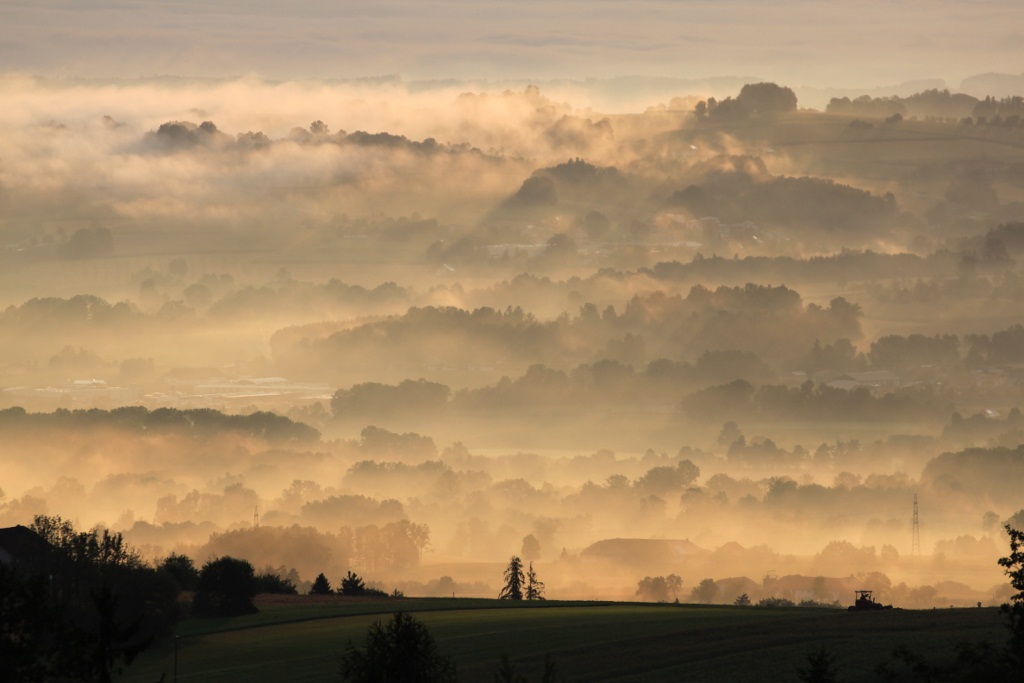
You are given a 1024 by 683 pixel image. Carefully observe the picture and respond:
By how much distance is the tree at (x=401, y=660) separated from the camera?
95.4m

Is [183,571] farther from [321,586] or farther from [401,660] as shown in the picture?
[401,660]

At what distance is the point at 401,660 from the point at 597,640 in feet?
102

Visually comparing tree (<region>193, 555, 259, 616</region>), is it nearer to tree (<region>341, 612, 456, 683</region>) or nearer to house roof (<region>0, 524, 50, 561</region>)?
house roof (<region>0, 524, 50, 561</region>)

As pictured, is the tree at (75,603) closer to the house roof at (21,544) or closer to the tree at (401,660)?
the house roof at (21,544)

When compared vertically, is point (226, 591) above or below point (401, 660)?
above

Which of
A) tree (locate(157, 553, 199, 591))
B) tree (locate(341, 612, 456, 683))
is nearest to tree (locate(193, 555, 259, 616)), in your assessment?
tree (locate(157, 553, 199, 591))

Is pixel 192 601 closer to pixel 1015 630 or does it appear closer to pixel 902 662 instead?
pixel 902 662

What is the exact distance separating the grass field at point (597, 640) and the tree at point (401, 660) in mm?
12956

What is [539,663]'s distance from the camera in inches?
4486

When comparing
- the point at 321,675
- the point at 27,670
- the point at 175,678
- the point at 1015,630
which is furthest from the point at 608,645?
the point at 27,670

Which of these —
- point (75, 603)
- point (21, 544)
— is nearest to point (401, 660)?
point (75, 603)

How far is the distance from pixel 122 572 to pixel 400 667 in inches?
2881

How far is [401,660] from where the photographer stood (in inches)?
3780

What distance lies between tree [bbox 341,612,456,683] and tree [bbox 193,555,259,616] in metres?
73.7
